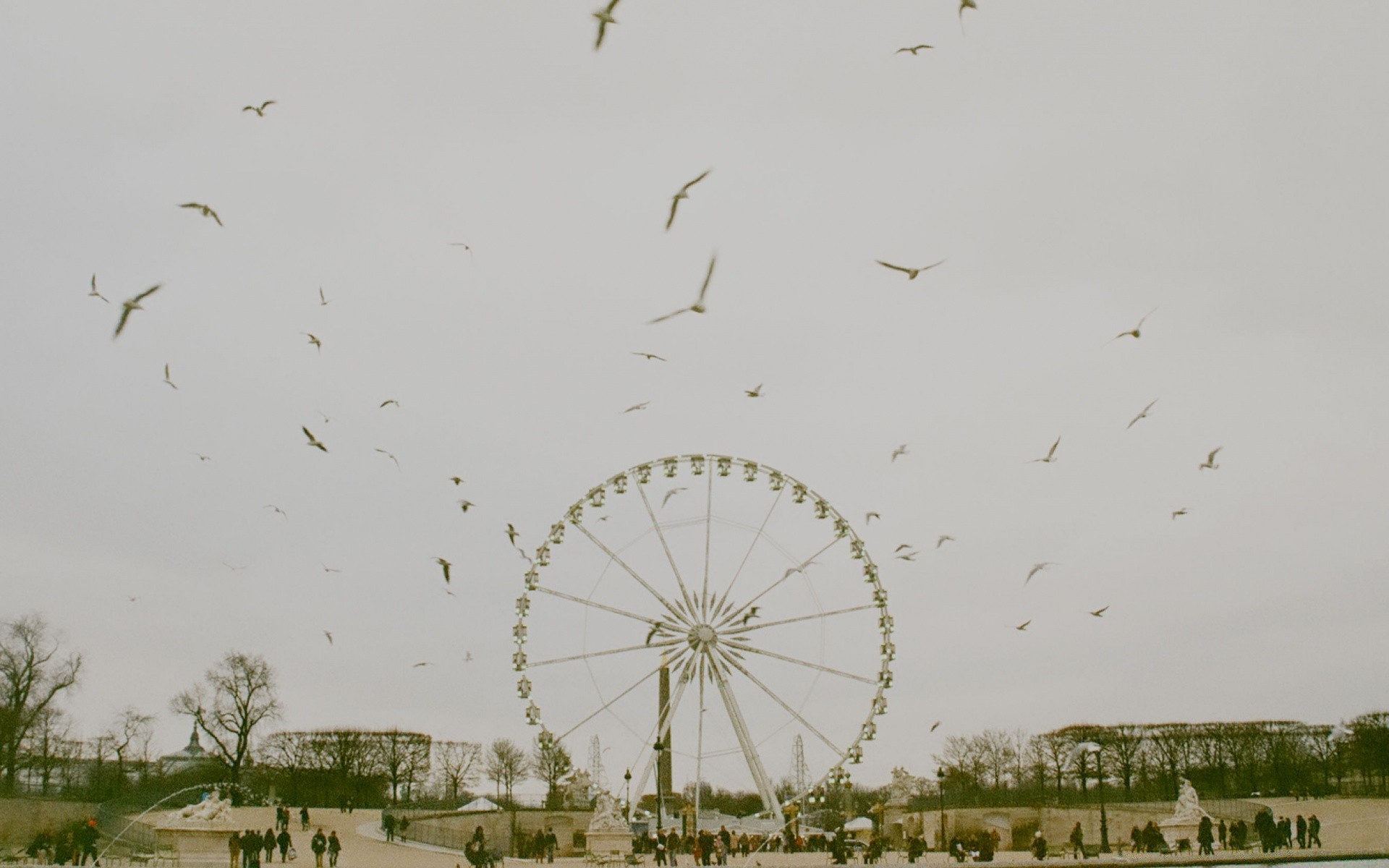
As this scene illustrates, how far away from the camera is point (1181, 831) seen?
127 feet

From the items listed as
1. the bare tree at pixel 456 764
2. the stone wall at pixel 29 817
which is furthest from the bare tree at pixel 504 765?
the stone wall at pixel 29 817

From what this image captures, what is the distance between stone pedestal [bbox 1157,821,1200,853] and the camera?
38562 mm

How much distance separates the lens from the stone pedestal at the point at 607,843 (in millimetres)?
37688

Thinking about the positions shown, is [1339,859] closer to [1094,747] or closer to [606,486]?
[606,486]

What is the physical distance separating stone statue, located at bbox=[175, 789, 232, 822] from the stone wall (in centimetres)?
729

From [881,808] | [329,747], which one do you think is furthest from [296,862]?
[329,747]

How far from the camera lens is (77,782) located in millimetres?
76062

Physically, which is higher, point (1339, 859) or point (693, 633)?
point (693, 633)

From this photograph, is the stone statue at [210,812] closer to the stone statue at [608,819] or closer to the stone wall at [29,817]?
the stone wall at [29,817]

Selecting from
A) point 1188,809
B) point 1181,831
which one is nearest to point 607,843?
point 1181,831

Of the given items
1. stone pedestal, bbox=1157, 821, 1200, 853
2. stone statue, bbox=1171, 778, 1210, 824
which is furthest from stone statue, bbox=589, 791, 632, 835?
stone statue, bbox=1171, 778, 1210, 824

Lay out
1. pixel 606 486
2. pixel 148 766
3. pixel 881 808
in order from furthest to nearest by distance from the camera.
A: 1. pixel 148 766
2. pixel 881 808
3. pixel 606 486

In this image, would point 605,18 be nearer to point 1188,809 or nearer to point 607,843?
point 607,843

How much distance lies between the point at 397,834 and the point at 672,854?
16005 mm
